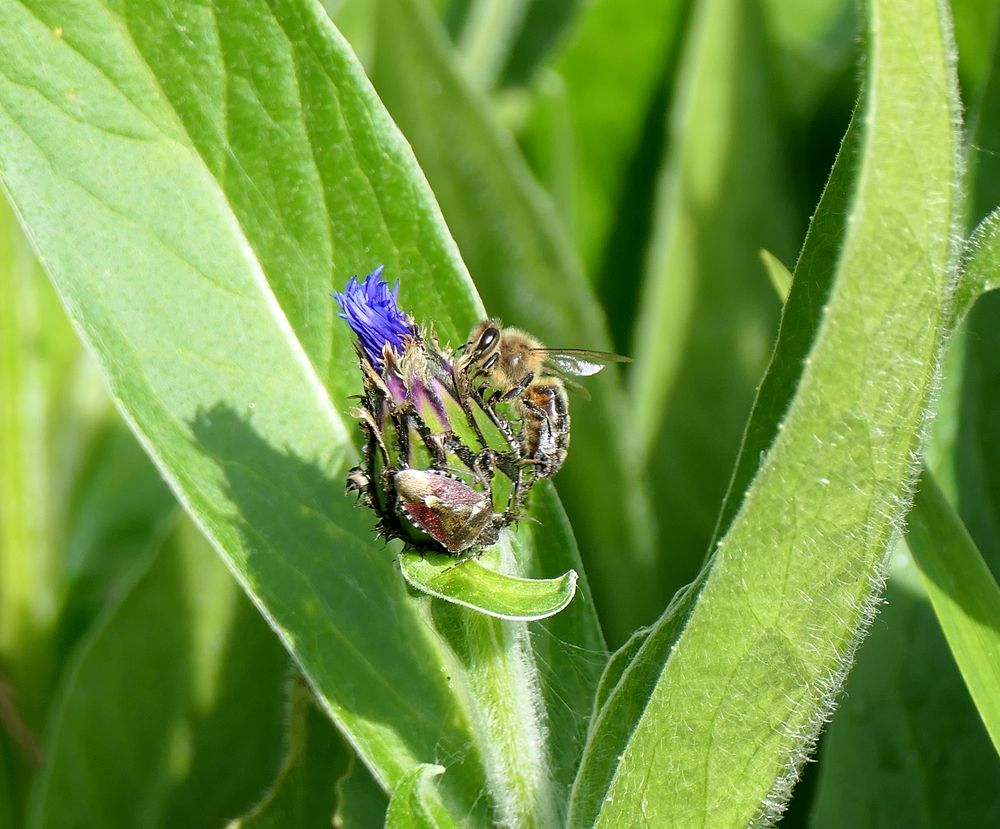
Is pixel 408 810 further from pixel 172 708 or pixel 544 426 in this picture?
pixel 172 708

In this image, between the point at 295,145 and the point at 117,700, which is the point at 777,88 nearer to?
the point at 295,145

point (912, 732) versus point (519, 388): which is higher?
point (519, 388)

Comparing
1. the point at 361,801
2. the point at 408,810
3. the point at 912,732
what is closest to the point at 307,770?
the point at 361,801

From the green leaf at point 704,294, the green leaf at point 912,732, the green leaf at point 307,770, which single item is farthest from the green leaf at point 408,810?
the green leaf at point 704,294

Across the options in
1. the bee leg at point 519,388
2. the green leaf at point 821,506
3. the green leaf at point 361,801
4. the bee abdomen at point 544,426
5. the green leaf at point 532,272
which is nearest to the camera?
the green leaf at point 821,506

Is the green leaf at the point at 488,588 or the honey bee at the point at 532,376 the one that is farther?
the honey bee at the point at 532,376

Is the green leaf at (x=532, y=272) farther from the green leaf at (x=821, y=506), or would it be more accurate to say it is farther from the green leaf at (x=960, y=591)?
the green leaf at (x=821, y=506)

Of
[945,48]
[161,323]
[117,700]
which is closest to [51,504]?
[117,700]

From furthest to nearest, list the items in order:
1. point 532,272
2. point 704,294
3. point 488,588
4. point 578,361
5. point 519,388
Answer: point 704,294 → point 532,272 → point 578,361 → point 519,388 → point 488,588
